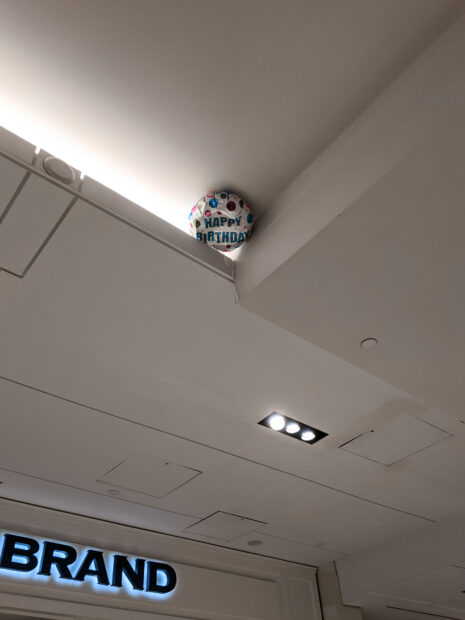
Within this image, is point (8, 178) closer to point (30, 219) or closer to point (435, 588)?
point (30, 219)

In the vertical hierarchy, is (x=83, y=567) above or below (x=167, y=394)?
below

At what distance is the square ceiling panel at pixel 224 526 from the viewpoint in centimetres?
363

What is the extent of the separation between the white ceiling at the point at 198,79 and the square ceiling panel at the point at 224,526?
253cm

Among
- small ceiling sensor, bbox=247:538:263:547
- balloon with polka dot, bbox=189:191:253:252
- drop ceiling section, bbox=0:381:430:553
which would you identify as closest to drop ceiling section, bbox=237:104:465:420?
balloon with polka dot, bbox=189:191:253:252

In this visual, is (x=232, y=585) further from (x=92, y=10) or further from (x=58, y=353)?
(x=92, y=10)

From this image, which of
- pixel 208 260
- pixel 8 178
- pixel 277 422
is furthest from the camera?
pixel 277 422

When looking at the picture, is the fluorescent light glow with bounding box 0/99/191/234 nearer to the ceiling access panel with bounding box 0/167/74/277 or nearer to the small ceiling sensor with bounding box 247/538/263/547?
the ceiling access panel with bounding box 0/167/74/277

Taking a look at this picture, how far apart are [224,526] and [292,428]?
137 centimetres

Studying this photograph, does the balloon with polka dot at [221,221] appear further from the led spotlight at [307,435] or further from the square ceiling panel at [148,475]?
the square ceiling panel at [148,475]

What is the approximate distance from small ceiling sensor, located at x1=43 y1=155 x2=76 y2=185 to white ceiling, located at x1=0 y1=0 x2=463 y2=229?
0.52 ft

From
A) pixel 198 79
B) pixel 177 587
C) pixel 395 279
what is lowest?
pixel 177 587

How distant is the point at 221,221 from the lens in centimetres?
187

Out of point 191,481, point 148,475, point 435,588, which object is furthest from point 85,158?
point 435,588

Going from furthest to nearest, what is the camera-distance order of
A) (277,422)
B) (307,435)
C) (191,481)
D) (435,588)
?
1. (435,588)
2. (191,481)
3. (307,435)
4. (277,422)
